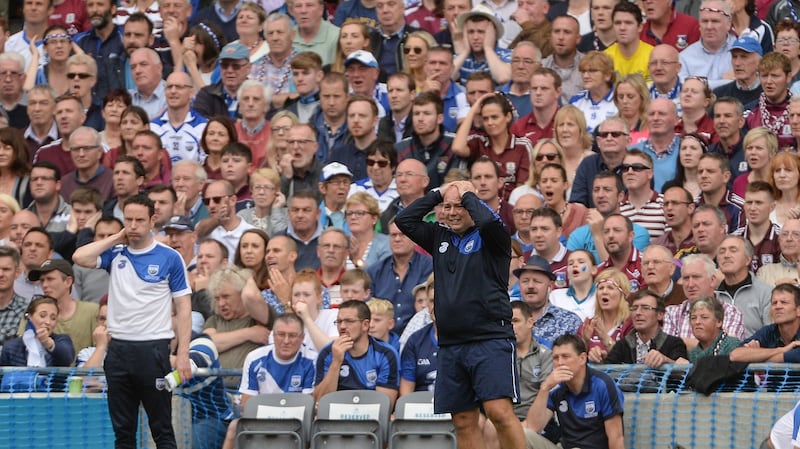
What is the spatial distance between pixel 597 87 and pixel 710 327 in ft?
13.4

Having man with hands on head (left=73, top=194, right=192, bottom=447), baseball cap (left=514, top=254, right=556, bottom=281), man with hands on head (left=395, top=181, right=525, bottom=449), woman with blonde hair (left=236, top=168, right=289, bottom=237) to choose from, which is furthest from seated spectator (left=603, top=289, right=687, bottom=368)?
woman with blonde hair (left=236, top=168, right=289, bottom=237)

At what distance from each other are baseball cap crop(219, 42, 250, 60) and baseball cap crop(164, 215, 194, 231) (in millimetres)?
2855

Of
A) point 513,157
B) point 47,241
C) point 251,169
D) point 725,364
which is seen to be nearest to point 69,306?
point 47,241

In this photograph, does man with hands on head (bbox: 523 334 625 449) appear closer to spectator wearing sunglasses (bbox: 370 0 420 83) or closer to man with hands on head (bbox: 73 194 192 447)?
man with hands on head (bbox: 73 194 192 447)

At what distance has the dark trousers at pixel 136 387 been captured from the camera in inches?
439

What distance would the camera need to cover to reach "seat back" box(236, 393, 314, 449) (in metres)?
11.8

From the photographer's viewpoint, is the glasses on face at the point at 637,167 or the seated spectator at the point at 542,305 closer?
the seated spectator at the point at 542,305

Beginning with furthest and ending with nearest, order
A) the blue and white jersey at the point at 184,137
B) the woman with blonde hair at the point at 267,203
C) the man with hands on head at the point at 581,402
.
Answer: the blue and white jersey at the point at 184,137, the woman with blonde hair at the point at 267,203, the man with hands on head at the point at 581,402

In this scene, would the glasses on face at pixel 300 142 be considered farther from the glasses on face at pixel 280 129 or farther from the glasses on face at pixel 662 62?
the glasses on face at pixel 662 62

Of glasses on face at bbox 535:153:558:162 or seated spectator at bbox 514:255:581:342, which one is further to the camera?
glasses on face at bbox 535:153:558:162

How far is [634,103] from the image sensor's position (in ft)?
48.1

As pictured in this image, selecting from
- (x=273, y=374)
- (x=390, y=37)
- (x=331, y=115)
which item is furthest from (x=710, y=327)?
(x=390, y=37)

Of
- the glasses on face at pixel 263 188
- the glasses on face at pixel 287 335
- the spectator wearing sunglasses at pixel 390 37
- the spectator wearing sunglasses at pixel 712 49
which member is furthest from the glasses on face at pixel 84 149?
the spectator wearing sunglasses at pixel 712 49

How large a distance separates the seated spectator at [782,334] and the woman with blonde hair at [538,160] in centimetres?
323
